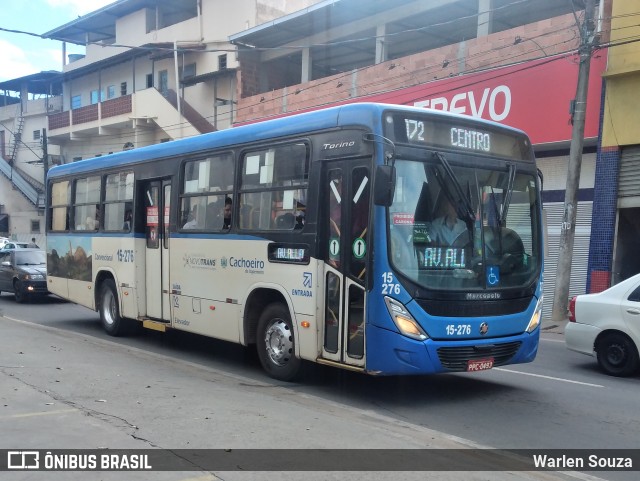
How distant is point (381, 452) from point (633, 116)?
13.3m

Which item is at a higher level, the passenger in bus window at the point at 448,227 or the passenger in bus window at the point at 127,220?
the passenger in bus window at the point at 448,227

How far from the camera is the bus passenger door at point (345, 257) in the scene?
692 cm

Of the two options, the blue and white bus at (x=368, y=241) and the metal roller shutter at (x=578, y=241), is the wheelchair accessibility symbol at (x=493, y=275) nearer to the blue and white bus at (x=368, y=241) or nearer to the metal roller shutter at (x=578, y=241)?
the blue and white bus at (x=368, y=241)

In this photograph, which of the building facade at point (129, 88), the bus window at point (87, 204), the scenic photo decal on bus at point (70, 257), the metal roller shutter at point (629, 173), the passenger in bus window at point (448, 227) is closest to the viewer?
the passenger in bus window at point (448, 227)

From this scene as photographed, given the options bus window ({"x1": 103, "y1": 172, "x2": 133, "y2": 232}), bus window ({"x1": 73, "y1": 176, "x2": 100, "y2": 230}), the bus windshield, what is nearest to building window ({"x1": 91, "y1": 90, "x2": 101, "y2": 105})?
bus window ({"x1": 73, "y1": 176, "x2": 100, "y2": 230})

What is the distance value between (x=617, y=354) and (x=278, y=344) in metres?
4.96

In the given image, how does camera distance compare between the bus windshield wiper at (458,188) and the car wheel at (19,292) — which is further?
the car wheel at (19,292)

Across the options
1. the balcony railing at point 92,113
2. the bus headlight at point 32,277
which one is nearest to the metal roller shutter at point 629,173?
the bus headlight at point 32,277

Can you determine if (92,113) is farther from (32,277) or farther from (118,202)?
(118,202)

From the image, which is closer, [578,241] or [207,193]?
[207,193]

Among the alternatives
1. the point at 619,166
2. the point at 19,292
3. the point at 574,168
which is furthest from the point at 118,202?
the point at 619,166

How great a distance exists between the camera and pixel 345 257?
23.2 feet

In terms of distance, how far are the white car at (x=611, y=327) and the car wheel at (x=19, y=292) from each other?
14.9 metres

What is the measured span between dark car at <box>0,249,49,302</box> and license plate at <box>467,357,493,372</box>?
13.6 metres
